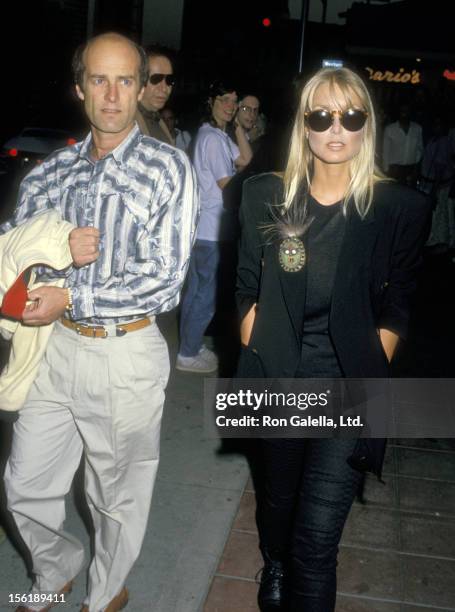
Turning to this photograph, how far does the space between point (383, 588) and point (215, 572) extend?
77 cm

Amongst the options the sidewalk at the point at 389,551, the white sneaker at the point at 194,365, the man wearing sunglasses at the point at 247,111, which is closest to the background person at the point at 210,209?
the white sneaker at the point at 194,365

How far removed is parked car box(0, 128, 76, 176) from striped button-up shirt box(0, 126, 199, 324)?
13.1 m

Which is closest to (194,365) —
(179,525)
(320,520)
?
(179,525)

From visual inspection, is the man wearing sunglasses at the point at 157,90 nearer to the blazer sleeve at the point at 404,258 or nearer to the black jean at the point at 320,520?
the blazer sleeve at the point at 404,258

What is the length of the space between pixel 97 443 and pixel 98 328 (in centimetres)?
45

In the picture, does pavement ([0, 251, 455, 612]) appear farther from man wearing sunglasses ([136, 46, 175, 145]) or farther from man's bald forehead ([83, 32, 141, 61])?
man's bald forehead ([83, 32, 141, 61])

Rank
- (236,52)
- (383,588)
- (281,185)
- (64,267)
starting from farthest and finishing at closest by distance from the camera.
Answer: (236,52) < (383,588) < (281,185) < (64,267)

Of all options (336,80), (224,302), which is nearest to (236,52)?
(224,302)

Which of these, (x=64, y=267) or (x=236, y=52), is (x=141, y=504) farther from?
(x=236, y=52)

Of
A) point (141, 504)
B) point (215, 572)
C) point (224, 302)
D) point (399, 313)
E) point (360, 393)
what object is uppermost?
point (399, 313)

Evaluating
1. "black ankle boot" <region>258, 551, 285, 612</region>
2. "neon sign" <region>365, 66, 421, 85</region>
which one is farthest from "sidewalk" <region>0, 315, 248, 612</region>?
"neon sign" <region>365, 66, 421, 85</region>

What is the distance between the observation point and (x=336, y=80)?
2910 millimetres

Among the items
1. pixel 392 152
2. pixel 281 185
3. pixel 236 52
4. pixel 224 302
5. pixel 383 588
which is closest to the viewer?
pixel 281 185

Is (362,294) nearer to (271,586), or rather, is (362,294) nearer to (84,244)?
(84,244)
